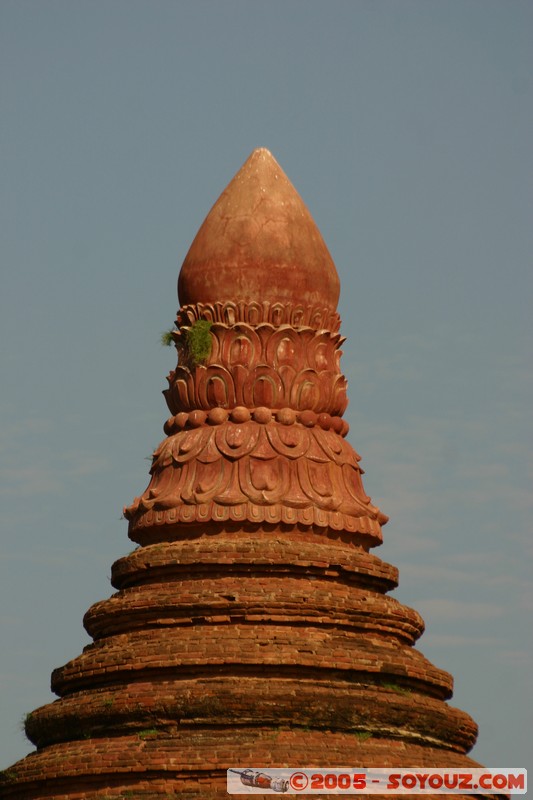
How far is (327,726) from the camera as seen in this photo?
2458 cm

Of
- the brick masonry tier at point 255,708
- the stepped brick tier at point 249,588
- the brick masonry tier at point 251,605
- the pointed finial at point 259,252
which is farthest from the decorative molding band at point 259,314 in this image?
the brick masonry tier at point 255,708

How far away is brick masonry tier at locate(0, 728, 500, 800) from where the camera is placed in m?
23.8

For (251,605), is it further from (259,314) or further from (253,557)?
(259,314)

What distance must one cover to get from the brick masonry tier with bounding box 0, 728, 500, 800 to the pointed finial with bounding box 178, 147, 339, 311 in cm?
617

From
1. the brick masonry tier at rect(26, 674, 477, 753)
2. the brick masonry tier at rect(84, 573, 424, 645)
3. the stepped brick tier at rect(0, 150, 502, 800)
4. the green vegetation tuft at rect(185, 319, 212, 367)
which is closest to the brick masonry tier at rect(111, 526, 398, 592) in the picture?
the stepped brick tier at rect(0, 150, 502, 800)

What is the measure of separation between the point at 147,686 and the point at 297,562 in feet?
8.00

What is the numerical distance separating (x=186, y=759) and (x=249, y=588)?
2.54 meters

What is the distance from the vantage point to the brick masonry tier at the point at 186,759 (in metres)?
23.8

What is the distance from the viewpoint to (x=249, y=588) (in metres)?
25.5

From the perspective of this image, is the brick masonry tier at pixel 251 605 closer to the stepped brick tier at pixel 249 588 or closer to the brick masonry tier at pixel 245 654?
the stepped brick tier at pixel 249 588

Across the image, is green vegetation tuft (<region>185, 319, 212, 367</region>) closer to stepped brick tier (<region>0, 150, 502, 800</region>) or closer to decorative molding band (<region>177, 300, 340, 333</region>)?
stepped brick tier (<region>0, 150, 502, 800</region>)

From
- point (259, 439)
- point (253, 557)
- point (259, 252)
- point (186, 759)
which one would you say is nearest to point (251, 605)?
point (253, 557)

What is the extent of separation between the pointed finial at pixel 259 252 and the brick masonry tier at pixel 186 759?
617 centimetres

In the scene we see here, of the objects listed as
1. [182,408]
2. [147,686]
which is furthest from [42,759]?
[182,408]
